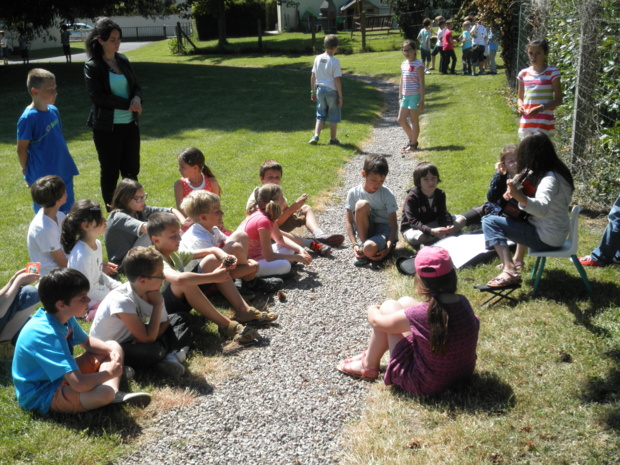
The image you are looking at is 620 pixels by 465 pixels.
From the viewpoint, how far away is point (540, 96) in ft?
26.0

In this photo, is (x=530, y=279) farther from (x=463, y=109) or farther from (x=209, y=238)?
(x=463, y=109)

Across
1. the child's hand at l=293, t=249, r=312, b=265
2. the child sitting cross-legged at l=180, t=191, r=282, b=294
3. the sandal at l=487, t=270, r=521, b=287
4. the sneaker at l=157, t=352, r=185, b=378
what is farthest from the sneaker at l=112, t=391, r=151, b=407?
the sandal at l=487, t=270, r=521, b=287

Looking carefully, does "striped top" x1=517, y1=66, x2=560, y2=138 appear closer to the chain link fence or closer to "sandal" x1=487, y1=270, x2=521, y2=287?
the chain link fence

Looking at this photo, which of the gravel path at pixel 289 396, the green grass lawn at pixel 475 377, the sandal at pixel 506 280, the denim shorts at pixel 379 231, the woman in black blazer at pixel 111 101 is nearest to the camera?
the green grass lawn at pixel 475 377

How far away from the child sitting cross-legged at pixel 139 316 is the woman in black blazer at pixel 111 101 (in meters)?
3.17

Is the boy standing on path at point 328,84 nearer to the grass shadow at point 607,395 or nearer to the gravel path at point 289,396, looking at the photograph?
the gravel path at point 289,396

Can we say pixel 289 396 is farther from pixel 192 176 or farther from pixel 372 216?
pixel 192 176

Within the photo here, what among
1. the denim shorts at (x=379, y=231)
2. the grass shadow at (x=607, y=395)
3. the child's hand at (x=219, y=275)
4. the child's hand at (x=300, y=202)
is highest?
the child's hand at (x=300, y=202)

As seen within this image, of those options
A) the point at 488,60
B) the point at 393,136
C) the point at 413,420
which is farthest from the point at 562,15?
the point at 488,60

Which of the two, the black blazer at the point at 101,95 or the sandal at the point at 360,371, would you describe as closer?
the sandal at the point at 360,371

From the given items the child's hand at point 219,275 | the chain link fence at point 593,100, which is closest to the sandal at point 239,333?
the child's hand at point 219,275

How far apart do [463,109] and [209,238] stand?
476 inches

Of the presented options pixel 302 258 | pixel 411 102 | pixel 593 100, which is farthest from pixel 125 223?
pixel 411 102

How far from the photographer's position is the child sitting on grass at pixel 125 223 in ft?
19.4
